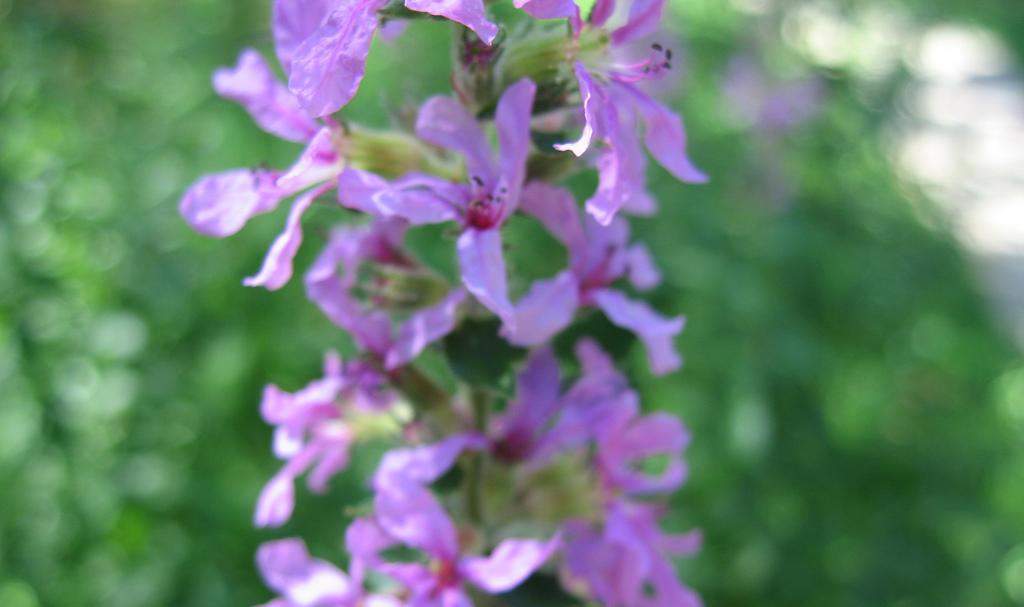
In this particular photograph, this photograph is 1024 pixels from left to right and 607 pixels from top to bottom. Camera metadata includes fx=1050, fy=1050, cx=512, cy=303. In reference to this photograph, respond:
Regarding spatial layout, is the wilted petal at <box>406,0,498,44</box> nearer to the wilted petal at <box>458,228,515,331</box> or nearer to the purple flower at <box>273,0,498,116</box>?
the purple flower at <box>273,0,498,116</box>

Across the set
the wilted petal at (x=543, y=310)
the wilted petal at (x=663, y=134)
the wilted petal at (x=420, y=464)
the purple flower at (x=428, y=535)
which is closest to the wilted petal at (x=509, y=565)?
the purple flower at (x=428, y=535)

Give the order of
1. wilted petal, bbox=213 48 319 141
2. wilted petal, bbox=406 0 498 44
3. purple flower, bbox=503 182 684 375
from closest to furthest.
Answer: wilted petal, bbox=406 0 498 44 < purple flower, bbox=503 182 684 375 < wilted petal, bbox=213 48 319 141

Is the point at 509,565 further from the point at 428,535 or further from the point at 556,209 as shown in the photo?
the point at 556,209

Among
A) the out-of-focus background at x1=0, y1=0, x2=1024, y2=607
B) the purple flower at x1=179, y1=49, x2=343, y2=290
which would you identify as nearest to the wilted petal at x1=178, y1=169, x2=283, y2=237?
the purple flower at x1=179, y1=49, x2=343, y2=290

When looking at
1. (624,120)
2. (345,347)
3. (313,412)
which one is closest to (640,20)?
(624,120)

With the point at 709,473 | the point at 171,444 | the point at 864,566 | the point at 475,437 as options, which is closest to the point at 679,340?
the point at 709,473

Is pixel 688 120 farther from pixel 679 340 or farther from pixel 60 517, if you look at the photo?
pixel 60 517
